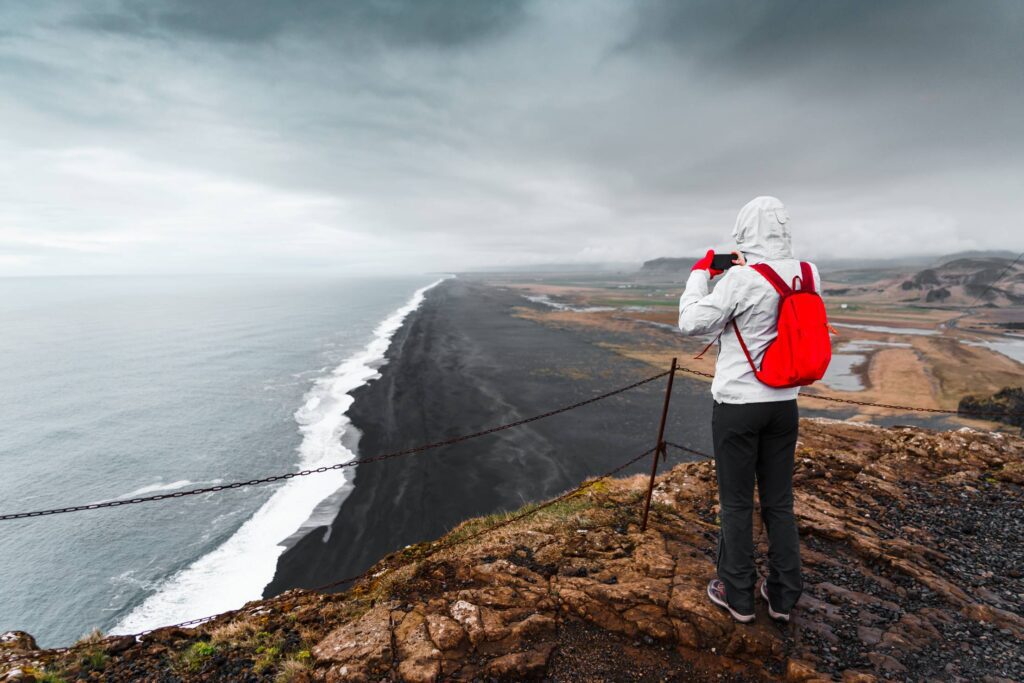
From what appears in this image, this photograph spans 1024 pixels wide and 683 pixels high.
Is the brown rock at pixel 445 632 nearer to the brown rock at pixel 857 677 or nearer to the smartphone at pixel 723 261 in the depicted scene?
the brown rock at pixel 857 677

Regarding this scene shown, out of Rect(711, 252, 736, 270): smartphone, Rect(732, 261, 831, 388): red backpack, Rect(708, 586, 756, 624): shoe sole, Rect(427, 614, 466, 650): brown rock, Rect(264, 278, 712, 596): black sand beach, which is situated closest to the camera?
Rect(732, 261, 831, 388): red backpack

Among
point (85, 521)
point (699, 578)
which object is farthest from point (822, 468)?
point (85, 521)

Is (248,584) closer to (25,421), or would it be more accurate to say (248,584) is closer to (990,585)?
(990,585)

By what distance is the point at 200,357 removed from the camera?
46750 millimetres

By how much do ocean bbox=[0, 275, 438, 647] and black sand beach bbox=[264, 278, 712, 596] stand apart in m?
1.50

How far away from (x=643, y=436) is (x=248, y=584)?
18.7 metres

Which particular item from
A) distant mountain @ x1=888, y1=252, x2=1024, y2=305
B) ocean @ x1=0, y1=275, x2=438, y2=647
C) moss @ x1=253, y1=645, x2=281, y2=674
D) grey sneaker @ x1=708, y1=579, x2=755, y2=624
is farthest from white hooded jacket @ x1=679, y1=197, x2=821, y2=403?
distant mountain @ x1=888, y1=252, x2=1024, y2=305

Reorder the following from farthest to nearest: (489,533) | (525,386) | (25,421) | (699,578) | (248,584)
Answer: (525,386) → (25,421) → (248,584) → (489,533) → (699,578)

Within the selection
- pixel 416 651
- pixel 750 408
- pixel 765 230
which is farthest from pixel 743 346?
pixel 416 651

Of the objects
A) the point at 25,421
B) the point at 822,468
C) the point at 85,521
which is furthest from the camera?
the point at 25,421

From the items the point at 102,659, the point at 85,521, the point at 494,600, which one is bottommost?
the point at 85,521

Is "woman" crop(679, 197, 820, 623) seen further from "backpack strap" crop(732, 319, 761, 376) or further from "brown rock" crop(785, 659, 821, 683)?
"brown rock" crop(785, 659, 821, 683)

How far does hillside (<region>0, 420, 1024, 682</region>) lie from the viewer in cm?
354

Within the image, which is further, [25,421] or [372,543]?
[25,421]
